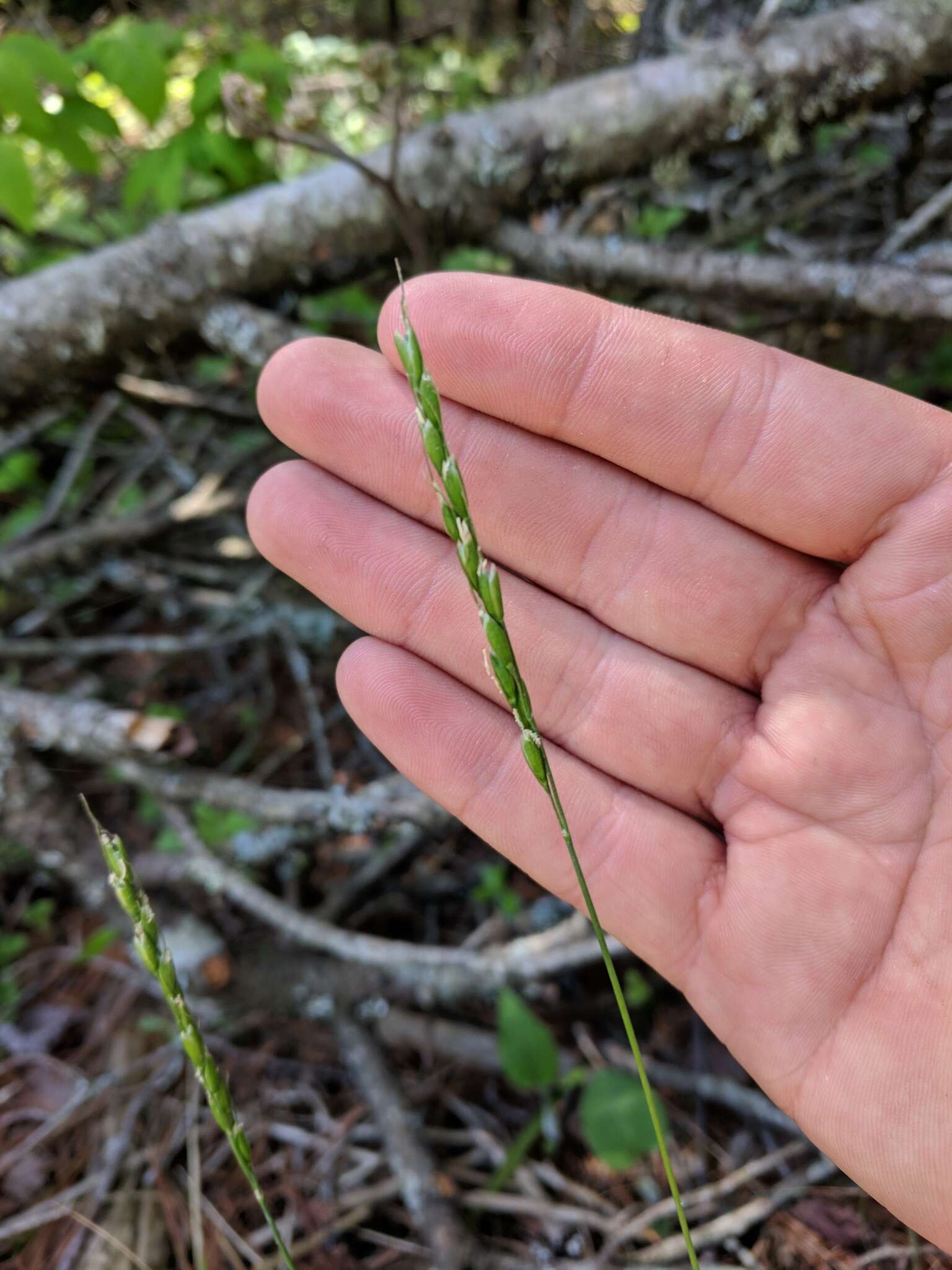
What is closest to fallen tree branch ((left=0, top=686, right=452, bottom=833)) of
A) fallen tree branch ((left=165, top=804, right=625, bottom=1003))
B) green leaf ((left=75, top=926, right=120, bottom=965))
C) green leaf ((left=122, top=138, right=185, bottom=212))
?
fallen tree branch ((left=165, top=804, right=625, bottom=1003))

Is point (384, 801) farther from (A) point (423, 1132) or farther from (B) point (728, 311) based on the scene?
(B) point (728, 311)

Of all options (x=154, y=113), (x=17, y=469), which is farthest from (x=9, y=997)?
(x=154, y=113)

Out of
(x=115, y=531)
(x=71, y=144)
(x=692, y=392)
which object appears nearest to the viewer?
(x=692, y=392)

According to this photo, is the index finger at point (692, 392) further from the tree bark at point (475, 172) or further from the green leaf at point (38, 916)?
the green leaf at point (38, 916)

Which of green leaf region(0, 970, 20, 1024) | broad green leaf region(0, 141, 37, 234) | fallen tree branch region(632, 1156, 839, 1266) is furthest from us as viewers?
green leaf region(0, 970, 20, 1024)

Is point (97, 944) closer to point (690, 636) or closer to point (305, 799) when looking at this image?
point (305, 799)

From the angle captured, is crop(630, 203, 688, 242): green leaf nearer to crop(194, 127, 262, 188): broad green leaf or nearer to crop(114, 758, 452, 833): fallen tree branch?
crop(194, 127, 262, 188): broad green leaf

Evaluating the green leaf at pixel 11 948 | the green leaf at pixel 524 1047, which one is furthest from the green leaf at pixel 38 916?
the green leaf at pixel 524 1047
